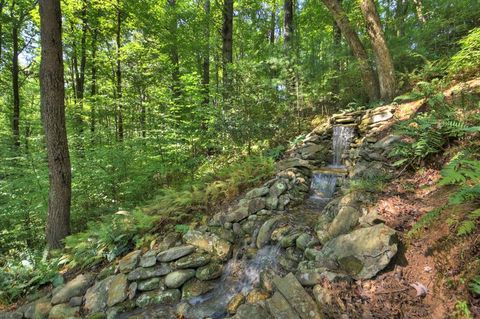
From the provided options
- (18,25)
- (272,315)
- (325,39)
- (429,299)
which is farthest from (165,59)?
(429,299)

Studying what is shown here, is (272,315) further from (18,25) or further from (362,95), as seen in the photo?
(18,25)

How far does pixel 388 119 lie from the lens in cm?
612

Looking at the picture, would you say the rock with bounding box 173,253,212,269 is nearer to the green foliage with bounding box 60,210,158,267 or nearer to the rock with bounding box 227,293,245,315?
the rock with bounding box 227,293,245,315

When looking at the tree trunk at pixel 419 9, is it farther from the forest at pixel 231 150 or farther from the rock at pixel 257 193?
the rock at pixel 257 193

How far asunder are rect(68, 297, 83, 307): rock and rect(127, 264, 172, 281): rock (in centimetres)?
85

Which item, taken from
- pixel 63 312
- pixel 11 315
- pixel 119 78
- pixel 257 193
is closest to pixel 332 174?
pixel 257 193

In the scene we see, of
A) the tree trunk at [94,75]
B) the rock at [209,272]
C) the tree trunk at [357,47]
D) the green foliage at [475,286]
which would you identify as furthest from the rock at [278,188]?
the tree trunk at [94,75]

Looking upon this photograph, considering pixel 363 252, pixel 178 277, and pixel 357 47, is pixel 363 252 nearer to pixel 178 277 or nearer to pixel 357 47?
pixel 178 277

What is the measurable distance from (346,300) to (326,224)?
1280 mm

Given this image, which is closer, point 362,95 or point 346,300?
point 346,300

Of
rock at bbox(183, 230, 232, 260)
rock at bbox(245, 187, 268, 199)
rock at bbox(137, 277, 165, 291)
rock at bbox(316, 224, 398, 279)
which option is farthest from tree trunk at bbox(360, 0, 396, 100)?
rock at bbox(137, 277, 165, 291)

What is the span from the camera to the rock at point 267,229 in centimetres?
424

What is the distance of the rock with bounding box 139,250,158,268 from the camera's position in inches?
171

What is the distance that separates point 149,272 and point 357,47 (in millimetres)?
7859
